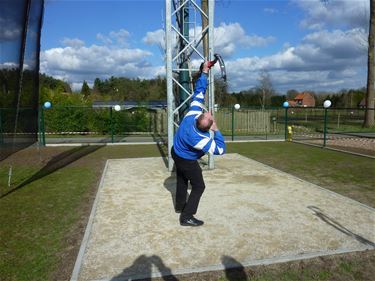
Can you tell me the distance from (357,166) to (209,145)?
703 centimetres

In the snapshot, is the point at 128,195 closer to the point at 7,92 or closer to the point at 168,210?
the point at 168,210

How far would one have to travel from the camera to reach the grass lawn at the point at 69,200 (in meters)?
3.87

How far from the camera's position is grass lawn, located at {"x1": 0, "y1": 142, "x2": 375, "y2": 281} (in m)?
3.87

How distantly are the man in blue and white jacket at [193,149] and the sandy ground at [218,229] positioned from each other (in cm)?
30

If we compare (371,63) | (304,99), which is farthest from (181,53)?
(304,99)

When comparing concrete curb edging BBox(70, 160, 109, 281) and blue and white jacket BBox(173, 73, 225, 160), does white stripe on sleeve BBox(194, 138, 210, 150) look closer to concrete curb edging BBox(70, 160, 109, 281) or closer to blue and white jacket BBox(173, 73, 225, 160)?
blue and white jacket BBox(173, 73, 225, 160)

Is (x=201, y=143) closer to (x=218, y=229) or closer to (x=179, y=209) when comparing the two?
(x=218, y=229)

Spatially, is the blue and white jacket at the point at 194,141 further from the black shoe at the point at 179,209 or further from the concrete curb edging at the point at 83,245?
the concrete curb edging at the point at 83,245

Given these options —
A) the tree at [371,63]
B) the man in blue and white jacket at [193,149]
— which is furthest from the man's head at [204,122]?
the tree at [371,63]

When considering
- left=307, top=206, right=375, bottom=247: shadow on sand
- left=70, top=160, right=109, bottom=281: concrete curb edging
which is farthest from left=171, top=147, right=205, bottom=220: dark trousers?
left=307, top=206, right=375, bottom=247: shadow on sand

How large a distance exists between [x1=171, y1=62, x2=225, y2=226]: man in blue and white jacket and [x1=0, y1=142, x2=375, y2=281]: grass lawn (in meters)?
1.51

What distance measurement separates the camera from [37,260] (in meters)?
4.13

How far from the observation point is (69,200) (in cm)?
673

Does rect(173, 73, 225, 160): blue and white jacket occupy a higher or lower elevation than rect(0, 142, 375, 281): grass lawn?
higher
